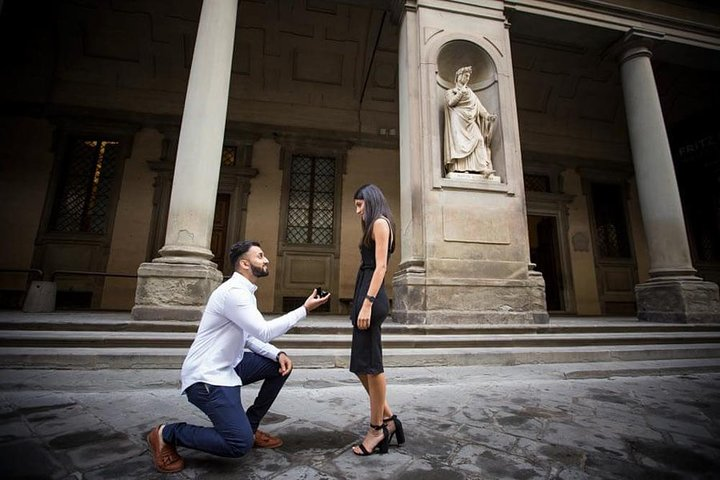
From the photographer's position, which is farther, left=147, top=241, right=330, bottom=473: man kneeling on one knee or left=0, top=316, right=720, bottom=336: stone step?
left=0, top=316, right=720, bottom=336: stone step

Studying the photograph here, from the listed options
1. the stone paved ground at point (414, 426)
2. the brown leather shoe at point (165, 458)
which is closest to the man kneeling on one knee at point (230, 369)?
the brown leather shoe at point (165, 458)

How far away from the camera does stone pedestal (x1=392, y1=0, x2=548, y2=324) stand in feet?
15.7

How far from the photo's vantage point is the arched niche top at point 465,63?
6.01 m

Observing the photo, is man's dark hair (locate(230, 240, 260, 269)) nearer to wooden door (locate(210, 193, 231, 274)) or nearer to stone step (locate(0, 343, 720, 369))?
stone step (locate(0, 343, 720, 369))

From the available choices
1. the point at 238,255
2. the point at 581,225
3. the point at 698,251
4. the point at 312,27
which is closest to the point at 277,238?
the point at 312,27

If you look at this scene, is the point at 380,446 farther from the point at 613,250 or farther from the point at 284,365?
the point at 613,250

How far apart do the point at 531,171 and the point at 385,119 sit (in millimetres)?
4818

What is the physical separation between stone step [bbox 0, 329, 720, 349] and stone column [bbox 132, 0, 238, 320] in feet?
1.40

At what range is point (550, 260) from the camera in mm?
10992

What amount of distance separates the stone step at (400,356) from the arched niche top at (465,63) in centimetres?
432

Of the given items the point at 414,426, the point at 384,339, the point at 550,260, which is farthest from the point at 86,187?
the point at 550,260

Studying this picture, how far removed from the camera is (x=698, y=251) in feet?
36.9

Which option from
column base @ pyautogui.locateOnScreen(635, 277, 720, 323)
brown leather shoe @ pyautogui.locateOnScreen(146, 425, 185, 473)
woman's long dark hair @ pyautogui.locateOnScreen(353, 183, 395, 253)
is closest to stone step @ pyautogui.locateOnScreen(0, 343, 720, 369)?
column base @ pyautogui.locateOnScreen(635, 277, 720, 323)

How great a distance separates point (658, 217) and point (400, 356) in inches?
229
